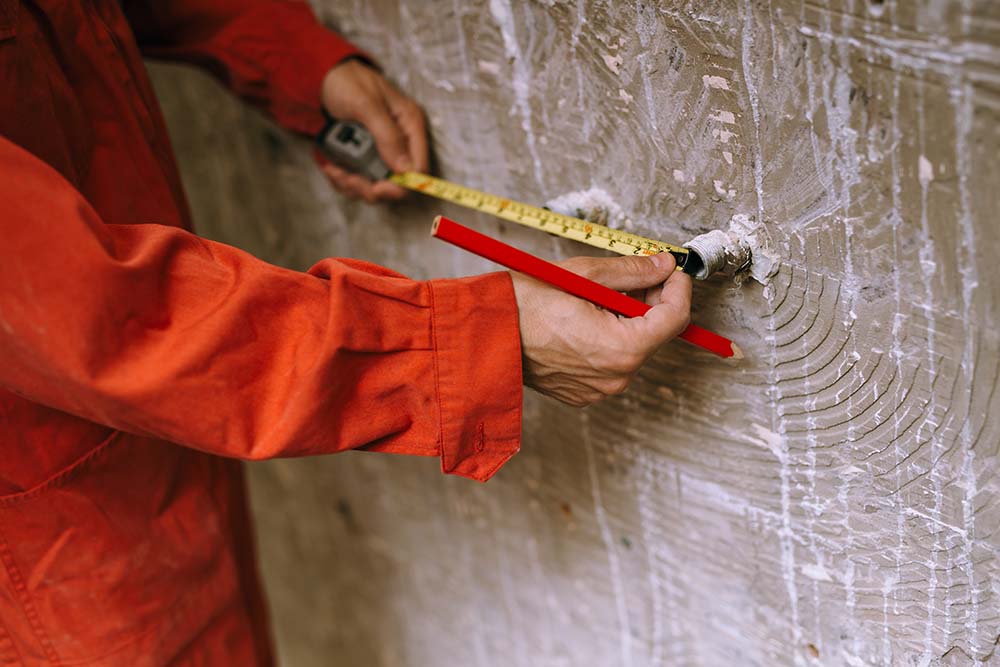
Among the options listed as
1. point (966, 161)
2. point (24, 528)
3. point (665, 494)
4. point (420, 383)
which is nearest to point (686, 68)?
point (966, 161)

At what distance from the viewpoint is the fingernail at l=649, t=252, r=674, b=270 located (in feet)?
2.64

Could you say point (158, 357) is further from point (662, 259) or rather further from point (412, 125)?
point (412, 125)

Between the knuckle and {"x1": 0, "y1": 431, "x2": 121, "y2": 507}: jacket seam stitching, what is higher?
the knuckle

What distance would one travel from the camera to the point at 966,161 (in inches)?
25.3

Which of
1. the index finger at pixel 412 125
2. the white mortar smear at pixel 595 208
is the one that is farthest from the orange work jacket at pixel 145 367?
the white mortar smear at pixel 595 208

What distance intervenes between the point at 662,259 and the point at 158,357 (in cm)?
45

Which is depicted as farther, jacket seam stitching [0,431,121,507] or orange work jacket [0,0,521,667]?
jacket seam stitching [0,431,121,507]

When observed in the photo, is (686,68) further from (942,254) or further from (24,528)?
(24,528)

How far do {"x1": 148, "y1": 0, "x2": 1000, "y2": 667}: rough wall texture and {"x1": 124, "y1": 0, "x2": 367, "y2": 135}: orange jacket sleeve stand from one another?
0.23 ft

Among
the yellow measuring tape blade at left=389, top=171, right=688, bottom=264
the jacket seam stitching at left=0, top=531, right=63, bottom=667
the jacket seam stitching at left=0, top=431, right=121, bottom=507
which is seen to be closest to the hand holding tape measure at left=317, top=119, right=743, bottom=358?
the yellow measuring tape blade at left=389, top=171, right=688, bottom=264

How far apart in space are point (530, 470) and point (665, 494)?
0.27m

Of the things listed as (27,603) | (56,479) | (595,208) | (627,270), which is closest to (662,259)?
(627,270)

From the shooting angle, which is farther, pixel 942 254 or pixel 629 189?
pixel 629 189

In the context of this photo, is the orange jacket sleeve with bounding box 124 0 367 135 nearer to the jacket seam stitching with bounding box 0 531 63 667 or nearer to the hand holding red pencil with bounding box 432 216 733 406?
the hand holding red pencil with bounding box 432 216 733 406
